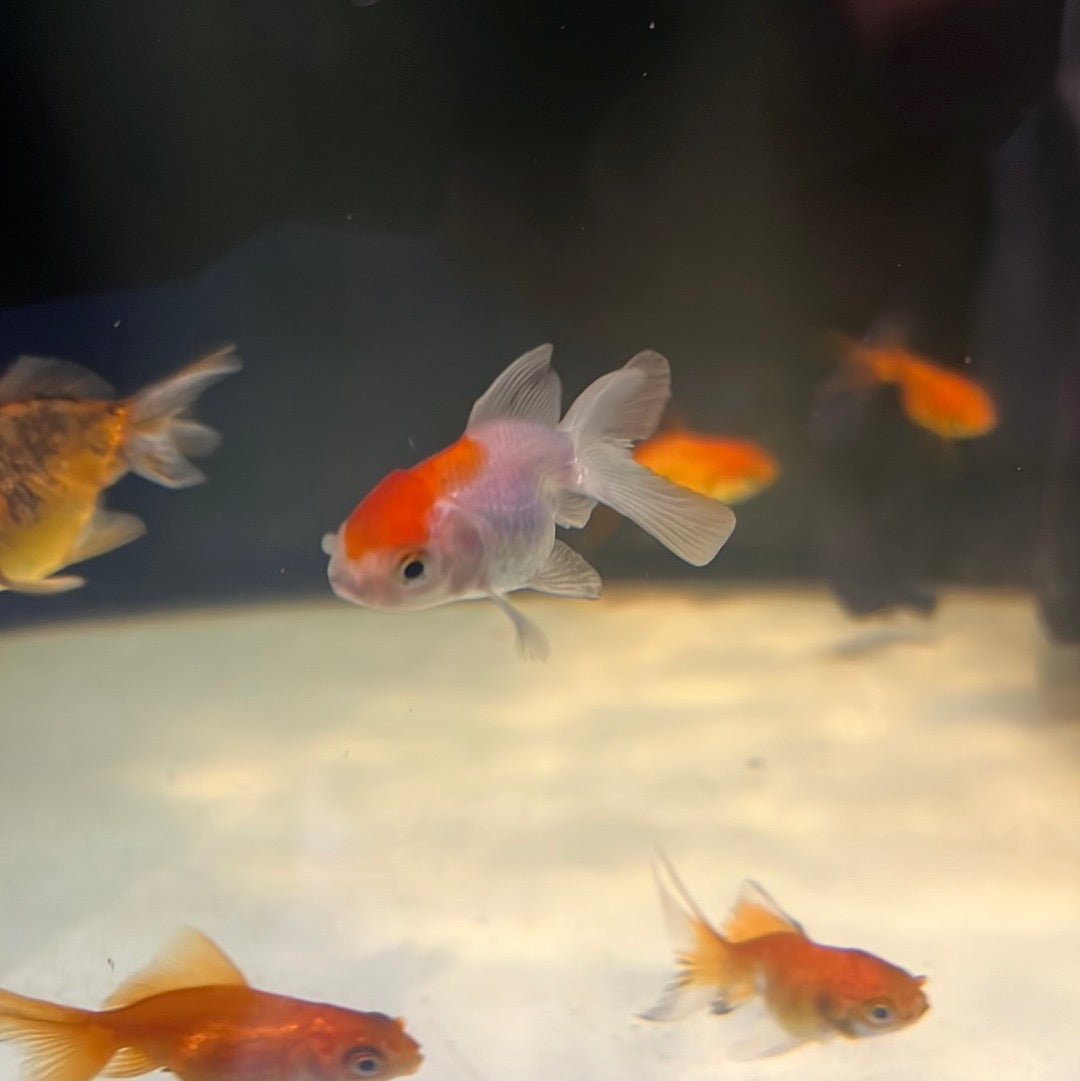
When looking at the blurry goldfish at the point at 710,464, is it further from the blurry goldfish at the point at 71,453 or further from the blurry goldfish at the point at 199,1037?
the blurry goldfish at the point at 199,1037

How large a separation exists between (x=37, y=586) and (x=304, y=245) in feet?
4.75

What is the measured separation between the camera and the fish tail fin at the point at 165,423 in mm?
1212

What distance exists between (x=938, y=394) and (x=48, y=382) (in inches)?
82.1

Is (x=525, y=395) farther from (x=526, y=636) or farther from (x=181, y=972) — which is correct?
(x=181, y=972)

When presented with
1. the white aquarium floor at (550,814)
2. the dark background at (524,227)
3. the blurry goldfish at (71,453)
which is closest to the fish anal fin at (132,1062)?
the white aquarium floor at (550,814)

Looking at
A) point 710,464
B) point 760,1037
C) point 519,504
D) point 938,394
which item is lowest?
point 760,1037

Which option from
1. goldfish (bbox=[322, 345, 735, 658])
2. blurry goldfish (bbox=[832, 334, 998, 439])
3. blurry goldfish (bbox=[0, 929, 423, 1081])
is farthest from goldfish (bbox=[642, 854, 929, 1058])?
blurry goldfish (bbox=[832, 334, 998, 439])

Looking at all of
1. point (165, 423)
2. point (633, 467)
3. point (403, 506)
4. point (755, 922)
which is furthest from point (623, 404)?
point (755, 922)

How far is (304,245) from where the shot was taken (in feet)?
7.73

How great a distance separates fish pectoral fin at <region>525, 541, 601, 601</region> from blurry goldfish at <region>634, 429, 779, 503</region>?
1.13 metres

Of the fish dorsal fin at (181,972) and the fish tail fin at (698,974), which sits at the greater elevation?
the fish tail fin at (698,974)

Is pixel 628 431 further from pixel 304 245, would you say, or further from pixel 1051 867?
pixel 304 245

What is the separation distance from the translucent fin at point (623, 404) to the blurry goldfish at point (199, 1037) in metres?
0.68

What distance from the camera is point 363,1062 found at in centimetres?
106
